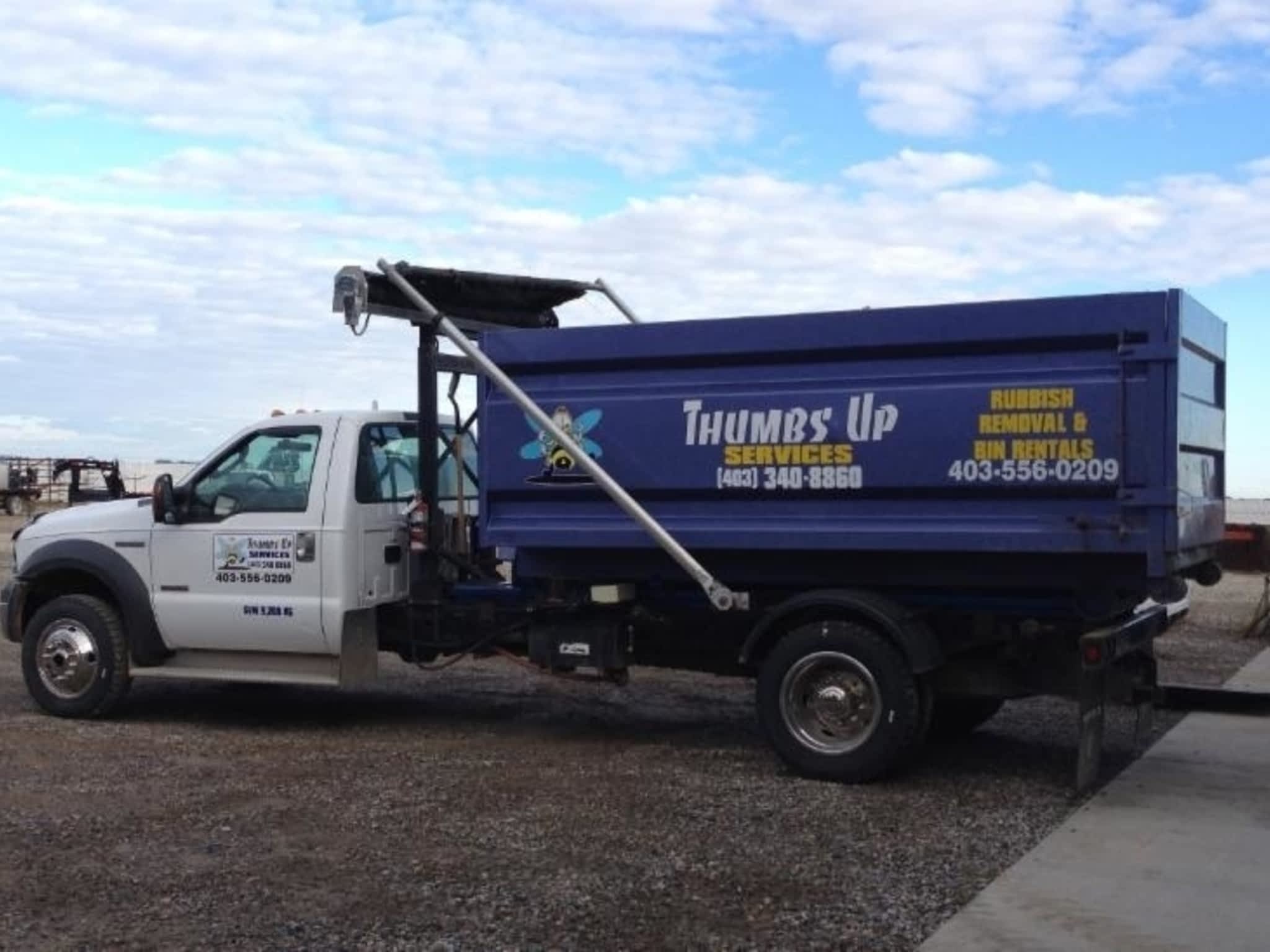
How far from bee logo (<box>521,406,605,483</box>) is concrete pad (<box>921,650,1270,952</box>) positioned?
10.5 ft

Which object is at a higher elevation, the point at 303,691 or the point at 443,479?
the point at 443,479

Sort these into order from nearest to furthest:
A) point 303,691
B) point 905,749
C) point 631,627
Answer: point 905,749, point 631,627, point 303,691

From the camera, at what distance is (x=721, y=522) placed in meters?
7.84

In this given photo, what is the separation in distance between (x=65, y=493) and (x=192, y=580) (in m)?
50.7

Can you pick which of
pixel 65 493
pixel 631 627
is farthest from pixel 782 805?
pixel 65 493

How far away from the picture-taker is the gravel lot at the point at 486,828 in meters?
5.33

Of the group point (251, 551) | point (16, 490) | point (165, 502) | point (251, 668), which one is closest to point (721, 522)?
point (251, 551)

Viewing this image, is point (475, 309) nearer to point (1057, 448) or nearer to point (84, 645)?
point (84, 645)

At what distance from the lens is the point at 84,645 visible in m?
9.45

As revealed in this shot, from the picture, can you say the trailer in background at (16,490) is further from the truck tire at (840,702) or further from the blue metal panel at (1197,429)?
the blue metal panel at (1197,429)

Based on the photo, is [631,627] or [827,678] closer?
[827,678]

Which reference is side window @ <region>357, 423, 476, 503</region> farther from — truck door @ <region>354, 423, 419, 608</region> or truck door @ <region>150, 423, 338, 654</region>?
truck door @ <region>150, 423, 338, 654</region>

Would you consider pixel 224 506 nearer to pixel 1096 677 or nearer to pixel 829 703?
pixel 829 703

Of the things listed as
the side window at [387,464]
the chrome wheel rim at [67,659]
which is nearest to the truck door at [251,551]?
the side window at [387,464]
